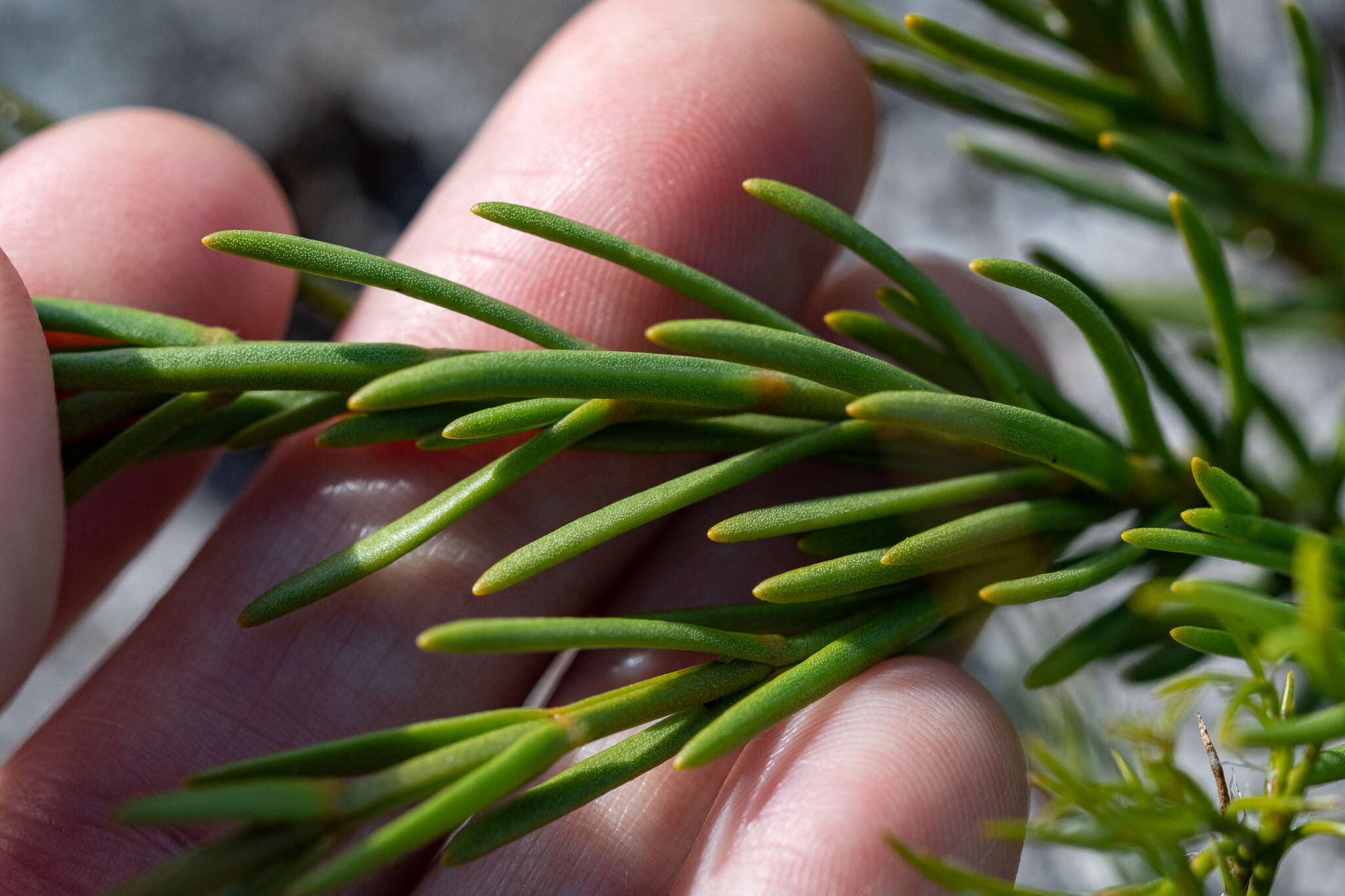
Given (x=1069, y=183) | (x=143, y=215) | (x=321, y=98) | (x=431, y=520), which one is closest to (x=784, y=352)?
(x=431, y=520)

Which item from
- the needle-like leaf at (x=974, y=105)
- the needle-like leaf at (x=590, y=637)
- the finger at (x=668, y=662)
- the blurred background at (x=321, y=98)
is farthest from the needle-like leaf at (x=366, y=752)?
the blurred background at (x=321, y=98)

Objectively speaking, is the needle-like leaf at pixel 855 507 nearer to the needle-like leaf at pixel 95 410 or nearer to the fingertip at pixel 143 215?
the needle-like leaf at pixel 95 410

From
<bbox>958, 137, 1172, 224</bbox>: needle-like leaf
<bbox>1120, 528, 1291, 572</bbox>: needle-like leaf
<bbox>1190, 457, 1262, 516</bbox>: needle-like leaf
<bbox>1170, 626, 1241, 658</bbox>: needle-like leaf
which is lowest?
<bbox>1170, 626, 1241, 658</bbox>: needle-like leaf

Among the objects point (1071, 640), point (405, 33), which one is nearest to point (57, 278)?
point (1071, 640)

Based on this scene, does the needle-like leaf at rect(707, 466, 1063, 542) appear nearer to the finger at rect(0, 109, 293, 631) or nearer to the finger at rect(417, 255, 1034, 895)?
the finger at rect(417, 255, 1034, 895)

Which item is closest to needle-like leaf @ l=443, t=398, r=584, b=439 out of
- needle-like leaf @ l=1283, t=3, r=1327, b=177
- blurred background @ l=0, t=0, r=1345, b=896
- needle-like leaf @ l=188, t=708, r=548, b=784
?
needle-like leaf @ l=188, t=708, r=548, b=784

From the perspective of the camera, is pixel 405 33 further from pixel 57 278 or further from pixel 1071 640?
pixel 1071 640

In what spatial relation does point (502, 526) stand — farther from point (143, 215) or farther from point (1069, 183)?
point (1069, 183)
